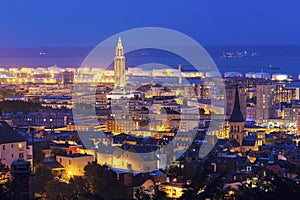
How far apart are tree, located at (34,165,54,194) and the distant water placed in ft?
214

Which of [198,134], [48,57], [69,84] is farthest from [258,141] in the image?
[48,57]

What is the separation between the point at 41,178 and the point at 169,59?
93004mm

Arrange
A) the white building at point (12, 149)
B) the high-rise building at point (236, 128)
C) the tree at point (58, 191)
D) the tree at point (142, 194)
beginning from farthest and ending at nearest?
the high-rise building at point (236, 128) → the white building at point (12, 149) → the tree at point (58, 191) → the tree at point (142, 194)

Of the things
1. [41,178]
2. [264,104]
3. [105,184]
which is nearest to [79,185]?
[105,184]

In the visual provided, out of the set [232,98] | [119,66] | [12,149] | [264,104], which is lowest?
[12,149]

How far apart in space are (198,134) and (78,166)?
7490mm

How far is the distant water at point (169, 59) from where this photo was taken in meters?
84.8

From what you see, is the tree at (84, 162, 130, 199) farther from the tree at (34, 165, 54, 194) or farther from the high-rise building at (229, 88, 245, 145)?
the high-rise building at (229, 88, 245, 145)

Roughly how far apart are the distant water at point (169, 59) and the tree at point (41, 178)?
65.2 m

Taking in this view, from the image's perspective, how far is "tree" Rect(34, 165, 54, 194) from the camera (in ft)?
34.3

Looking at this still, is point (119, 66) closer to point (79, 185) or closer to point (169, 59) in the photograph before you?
point (79, 185)

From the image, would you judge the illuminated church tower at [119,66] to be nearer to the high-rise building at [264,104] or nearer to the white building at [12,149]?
the high-rise building at [264,104]

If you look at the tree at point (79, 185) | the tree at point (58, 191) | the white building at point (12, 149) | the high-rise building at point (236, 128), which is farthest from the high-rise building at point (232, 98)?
the tree at point (58, 191)

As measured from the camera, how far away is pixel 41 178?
A: 10766 millimetres
